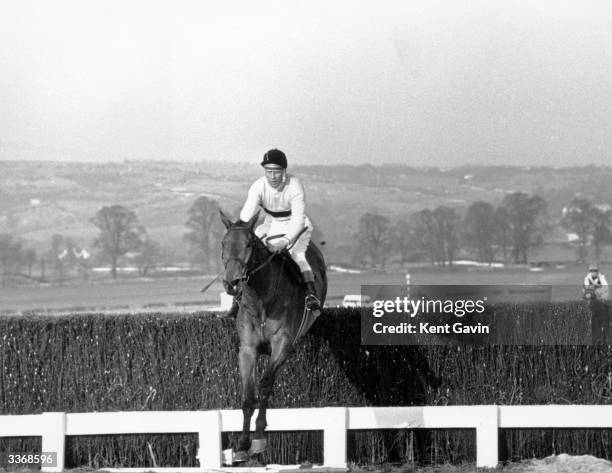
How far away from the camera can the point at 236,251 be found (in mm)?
9133

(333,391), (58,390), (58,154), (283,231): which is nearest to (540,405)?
(333,391)

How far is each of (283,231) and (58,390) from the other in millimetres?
2522

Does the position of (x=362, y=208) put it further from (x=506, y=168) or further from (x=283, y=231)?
(x=283, y=231)

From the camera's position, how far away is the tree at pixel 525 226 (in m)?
65.9

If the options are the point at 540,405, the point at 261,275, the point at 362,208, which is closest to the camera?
the point at 261,275

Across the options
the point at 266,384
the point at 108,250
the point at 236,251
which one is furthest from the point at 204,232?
the point at 236,251

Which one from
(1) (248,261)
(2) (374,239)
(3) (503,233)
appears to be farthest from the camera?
(3) (503,233)

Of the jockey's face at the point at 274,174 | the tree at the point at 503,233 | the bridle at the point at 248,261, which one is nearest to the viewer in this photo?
the bridle at the point at 248,261

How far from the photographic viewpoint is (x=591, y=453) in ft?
35.0

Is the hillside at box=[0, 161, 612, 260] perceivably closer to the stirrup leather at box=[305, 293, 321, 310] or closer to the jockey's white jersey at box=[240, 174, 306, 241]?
the jockey's white jersey at box=[240, 174, 306, 241]

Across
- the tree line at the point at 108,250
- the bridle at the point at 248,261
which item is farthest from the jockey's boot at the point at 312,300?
the tree line at the point at 108,250

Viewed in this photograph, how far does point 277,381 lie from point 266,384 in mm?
1242

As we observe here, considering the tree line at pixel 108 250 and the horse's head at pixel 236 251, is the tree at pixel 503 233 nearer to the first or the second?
the tree line at pixel 108 250

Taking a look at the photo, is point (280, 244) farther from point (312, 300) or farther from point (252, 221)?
point (252, 221)
